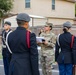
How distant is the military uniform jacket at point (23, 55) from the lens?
19.2 feet

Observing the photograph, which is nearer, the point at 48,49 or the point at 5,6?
the point at 48,49

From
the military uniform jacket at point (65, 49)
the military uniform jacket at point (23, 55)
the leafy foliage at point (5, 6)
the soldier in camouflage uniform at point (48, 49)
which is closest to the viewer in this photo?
the military uniform jacket at point (23, 55)

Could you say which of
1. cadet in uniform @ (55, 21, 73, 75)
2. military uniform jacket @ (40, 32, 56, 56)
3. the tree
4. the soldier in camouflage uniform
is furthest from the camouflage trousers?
the tree

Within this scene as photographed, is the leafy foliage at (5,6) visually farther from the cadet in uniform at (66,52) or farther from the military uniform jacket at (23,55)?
the military uniform jacket at (23,55)

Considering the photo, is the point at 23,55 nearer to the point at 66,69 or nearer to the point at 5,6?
the point at 66,69

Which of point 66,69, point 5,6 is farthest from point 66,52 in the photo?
point 5,6

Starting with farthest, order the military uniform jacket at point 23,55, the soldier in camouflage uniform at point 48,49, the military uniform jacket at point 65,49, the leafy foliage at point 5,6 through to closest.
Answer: the leafy foliage at point 5,6 < the soldier in camouflage uniform at point 48,49 < the military uniform jacket at point 65,49 < the military uniform jacket at point 23,55

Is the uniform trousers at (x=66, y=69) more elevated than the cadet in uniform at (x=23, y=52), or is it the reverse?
the cadet in uniform at (x=23, y=52)

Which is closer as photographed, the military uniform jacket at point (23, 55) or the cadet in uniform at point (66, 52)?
the military uniform jacket at point (23, 55)

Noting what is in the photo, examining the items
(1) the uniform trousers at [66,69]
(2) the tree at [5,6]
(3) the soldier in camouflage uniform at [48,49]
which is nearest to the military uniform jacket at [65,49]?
(1) the uniform trousers at [66,69]

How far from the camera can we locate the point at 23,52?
593cm

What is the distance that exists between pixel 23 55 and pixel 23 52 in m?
0.05

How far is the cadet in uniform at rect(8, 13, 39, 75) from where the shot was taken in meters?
5.87

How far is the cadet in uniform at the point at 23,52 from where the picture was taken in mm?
5867
